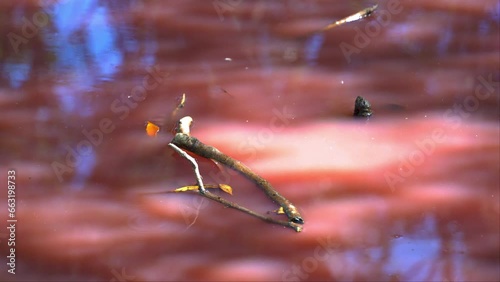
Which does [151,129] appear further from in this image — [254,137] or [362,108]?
[362,108]

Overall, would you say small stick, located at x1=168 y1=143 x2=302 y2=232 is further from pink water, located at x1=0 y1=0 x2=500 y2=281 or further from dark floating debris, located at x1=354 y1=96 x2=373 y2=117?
dark floating debris, located at x1=354 y1=96 x2=373 y2=117

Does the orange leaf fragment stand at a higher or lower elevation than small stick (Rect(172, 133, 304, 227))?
higher

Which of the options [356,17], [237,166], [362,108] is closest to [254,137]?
[237,166]

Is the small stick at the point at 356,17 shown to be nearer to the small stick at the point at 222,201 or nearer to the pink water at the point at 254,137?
the pink water at the point at 254,137

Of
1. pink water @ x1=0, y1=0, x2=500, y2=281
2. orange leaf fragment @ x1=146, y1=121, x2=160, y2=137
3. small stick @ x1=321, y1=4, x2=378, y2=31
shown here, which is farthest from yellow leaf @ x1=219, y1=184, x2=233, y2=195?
small stick @ x1=321, y1=4, x2=378, y2=31

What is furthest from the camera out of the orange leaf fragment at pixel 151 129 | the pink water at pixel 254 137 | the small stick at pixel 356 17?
the small stick at pixel 356 17

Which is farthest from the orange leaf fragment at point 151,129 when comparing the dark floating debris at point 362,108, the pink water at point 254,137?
the dark floating debris at point 362,108
